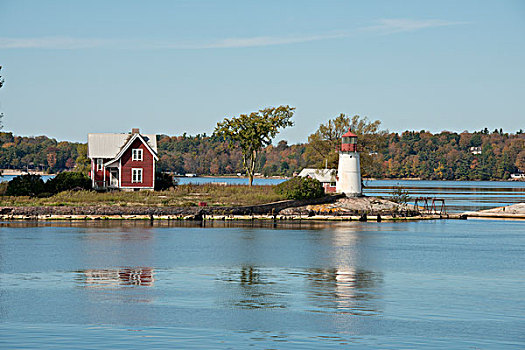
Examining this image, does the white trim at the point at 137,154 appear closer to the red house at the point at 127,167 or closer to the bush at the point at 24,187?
the red house at the point at 127,167

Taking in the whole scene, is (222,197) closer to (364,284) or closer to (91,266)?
(91,266)

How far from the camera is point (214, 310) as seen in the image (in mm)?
28234

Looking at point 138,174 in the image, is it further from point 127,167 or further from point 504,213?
point 504,213

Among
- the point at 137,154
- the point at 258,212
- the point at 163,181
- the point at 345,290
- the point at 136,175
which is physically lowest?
the point at 345,290

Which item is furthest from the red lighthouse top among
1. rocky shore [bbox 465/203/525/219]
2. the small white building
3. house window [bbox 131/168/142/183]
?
house window [bbox 131/168/142/183]

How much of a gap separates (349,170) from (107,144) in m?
26.5

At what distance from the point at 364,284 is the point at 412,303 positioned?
5143 mm

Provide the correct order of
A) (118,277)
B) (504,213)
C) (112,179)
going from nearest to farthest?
(118,277), (112,179), (504,213)

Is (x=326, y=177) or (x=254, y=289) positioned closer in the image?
(x=254, y=289)

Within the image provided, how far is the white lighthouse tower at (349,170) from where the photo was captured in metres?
81.8

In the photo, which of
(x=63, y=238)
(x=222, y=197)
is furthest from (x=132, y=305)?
(x=222, y=197)

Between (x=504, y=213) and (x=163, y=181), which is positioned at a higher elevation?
(x=163, y=181)

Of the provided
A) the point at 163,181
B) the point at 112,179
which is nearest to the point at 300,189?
the point at 163,181

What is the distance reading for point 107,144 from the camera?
79625mm
